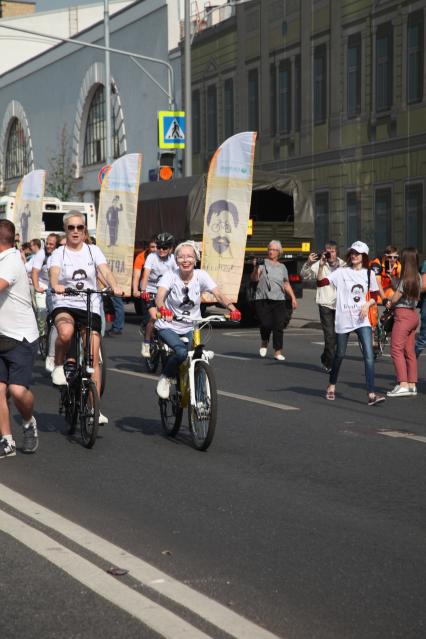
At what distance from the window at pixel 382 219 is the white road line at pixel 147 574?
2787cm

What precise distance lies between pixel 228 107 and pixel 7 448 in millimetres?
36892

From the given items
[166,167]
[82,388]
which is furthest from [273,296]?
[166,167]

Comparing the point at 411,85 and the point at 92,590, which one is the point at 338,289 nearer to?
the point at 92,590

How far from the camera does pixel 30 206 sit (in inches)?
936

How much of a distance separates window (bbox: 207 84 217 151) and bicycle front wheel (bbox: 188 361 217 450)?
122 feet

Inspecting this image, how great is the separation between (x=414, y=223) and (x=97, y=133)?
29840 millimetres

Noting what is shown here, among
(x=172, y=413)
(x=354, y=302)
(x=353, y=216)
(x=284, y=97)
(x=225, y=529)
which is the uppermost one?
(x=284, y=97)

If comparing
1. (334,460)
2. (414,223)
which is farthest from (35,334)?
(414,223)

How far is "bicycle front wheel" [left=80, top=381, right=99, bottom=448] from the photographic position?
30.1 feet

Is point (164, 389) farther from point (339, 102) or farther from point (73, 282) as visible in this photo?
point (339, 102)

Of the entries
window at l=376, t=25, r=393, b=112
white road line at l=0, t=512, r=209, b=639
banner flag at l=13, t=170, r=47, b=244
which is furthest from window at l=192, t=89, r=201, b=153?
white road line at l=0, t=512, r=209, b=639

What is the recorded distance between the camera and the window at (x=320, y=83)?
123 ft

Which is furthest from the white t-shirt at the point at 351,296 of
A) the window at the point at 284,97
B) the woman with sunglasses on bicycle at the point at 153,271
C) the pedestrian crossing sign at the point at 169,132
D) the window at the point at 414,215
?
the window at the point at 284,97

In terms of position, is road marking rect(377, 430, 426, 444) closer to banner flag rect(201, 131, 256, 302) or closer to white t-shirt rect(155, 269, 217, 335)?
white t-shirt rect(155, 269, 217, 335)
